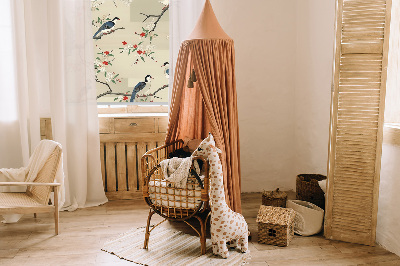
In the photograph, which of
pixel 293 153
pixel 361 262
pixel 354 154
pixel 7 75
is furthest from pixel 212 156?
pixel 7 75

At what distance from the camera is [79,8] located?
11.5 feet

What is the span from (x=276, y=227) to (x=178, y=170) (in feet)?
2.97

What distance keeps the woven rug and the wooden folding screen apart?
0.90 m

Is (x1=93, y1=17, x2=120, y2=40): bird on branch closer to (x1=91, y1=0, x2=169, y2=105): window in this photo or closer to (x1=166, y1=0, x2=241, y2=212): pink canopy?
(x1=91, y1=0, x2=169, y2=105): window

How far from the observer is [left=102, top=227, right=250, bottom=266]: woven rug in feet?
8.34

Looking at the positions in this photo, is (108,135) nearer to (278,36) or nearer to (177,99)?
(177,99)

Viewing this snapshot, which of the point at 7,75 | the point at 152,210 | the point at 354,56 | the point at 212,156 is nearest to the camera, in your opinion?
the point at 212,156

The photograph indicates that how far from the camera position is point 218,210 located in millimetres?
2529

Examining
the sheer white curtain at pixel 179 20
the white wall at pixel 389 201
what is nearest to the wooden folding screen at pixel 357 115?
the white wall at pixel 389 201

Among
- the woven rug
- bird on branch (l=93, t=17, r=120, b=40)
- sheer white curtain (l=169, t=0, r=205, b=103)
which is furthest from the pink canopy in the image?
bird on branch (l=93, t=17, r=120, b=40)

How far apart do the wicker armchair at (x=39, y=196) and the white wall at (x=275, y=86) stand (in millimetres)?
2038

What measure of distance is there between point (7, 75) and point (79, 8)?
94 centimetres

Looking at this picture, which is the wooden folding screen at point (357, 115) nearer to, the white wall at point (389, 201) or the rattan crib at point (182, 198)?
the white wall at point (389, 201)

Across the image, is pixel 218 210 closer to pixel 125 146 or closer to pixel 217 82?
pixel 217 82
